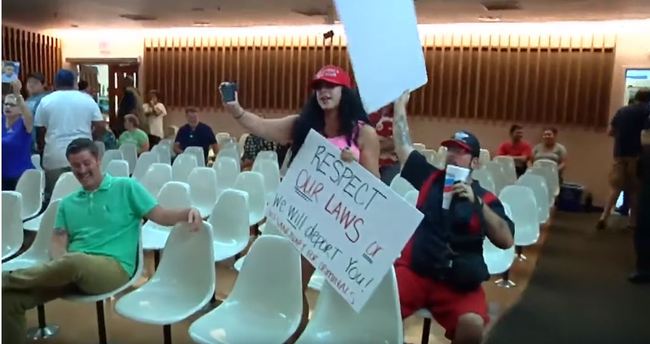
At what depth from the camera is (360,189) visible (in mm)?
2143

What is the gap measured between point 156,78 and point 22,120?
7.12 m

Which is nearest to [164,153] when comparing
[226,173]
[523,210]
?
[226,173]

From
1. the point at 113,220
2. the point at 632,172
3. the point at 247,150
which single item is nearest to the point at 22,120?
the point at 113,220

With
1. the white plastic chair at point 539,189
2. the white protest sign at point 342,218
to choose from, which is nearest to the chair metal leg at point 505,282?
the white plastic chair at point 539,189

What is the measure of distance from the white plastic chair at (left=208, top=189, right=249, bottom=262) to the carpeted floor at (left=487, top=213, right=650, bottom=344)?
156 centimetres

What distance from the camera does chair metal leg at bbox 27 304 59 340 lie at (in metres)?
3.37

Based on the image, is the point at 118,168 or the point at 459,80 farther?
the point at 459,80

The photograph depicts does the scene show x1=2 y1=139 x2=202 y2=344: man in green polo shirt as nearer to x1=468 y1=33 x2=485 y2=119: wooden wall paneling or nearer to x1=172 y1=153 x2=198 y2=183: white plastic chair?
x1=172 y1=153 x2=198 y2=183: white plastic chair

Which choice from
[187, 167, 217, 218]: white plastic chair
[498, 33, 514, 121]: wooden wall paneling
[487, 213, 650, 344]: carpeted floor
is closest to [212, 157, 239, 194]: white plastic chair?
[187, 167, 217, 218]: white plastic chair

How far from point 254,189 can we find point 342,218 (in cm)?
264

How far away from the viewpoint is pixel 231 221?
373 centimetres

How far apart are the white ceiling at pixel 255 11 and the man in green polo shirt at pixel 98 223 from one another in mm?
5335

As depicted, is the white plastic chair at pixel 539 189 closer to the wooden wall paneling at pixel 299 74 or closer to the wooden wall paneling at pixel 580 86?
the wooden wall paneling at pixel 580 86

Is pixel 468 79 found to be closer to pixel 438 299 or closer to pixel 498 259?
pixel 498 259
